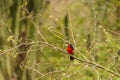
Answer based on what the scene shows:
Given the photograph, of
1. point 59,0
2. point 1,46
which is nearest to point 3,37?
point 1,46

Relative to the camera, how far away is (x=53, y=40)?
719cm

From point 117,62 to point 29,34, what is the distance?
3710 mm

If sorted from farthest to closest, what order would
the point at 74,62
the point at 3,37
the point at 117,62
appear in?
the point at 3,37 < the point at 117,62 < the point at 74,62

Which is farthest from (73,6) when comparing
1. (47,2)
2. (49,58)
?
(47,2)

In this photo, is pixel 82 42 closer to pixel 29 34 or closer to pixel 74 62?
pixel 74 62

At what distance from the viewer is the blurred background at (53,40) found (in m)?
6.14

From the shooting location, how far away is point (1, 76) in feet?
33.8

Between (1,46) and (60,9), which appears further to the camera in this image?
(60,9)

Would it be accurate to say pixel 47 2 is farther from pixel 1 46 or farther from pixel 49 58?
pixel 49 58

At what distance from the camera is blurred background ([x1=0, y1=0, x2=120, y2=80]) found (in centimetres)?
614

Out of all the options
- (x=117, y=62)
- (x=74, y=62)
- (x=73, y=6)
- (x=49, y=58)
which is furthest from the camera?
(x=73, y=6)

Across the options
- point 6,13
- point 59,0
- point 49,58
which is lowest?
point 49,58

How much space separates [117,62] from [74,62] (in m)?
0.93

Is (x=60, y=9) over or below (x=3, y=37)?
below
